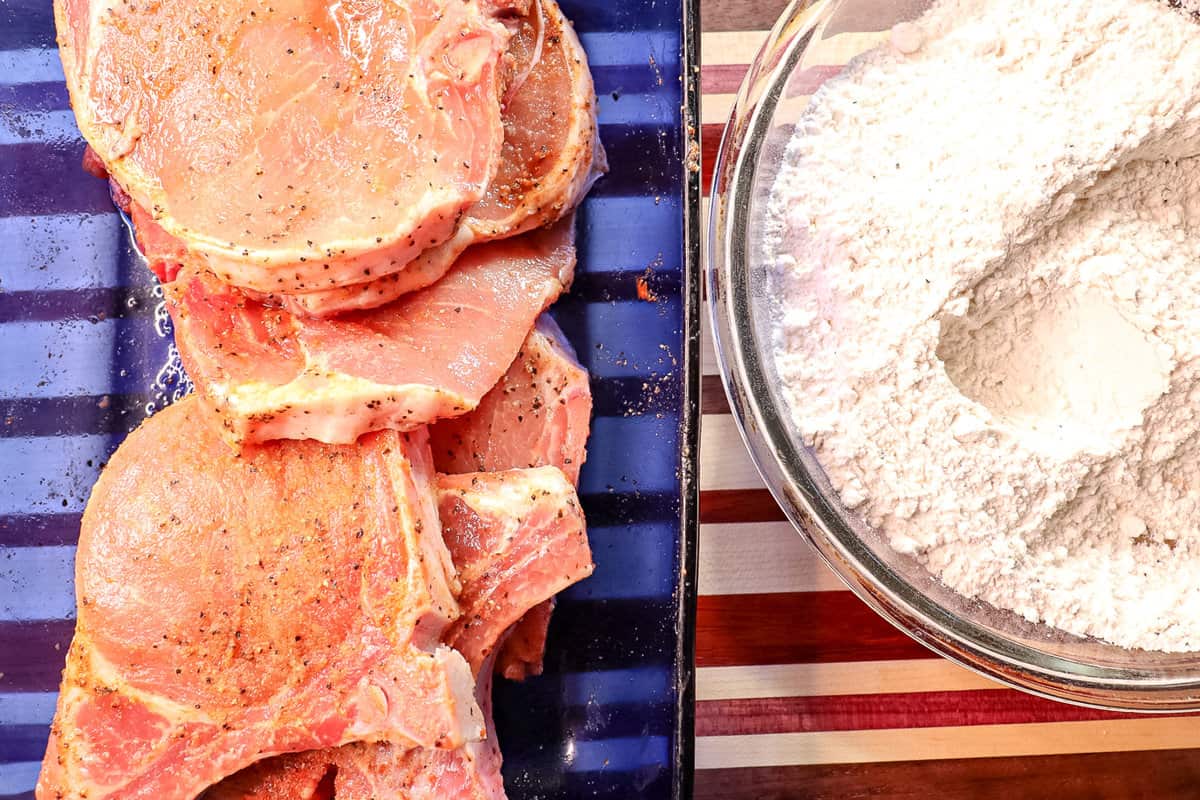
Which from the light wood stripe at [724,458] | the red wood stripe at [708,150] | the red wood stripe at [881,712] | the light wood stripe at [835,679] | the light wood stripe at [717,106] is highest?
the light wood stripe at [717,106]

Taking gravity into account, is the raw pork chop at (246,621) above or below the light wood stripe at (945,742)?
above

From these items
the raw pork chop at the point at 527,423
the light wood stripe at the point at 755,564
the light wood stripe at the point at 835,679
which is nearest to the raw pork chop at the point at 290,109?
the raw pork chop at the point at 527,423

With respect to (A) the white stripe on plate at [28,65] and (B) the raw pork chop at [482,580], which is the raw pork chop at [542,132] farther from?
(A) the white stripe on plate at [28,65]

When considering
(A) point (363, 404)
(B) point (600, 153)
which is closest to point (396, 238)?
(A) point (363, 404)

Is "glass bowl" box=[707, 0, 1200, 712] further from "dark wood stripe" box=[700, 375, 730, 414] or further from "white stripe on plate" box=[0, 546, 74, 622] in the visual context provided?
"white stripe on plate" box=[0, 546, 74, 622]

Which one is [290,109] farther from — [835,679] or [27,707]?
[835,679]

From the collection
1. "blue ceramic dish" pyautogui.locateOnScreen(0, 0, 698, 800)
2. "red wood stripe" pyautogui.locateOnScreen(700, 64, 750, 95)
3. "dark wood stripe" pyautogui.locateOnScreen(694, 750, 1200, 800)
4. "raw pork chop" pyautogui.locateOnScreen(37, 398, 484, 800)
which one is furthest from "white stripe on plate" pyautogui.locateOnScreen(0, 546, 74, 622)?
"red wood stripe" pyautogui.locateOnScreen(700, 64, 750, 95)
